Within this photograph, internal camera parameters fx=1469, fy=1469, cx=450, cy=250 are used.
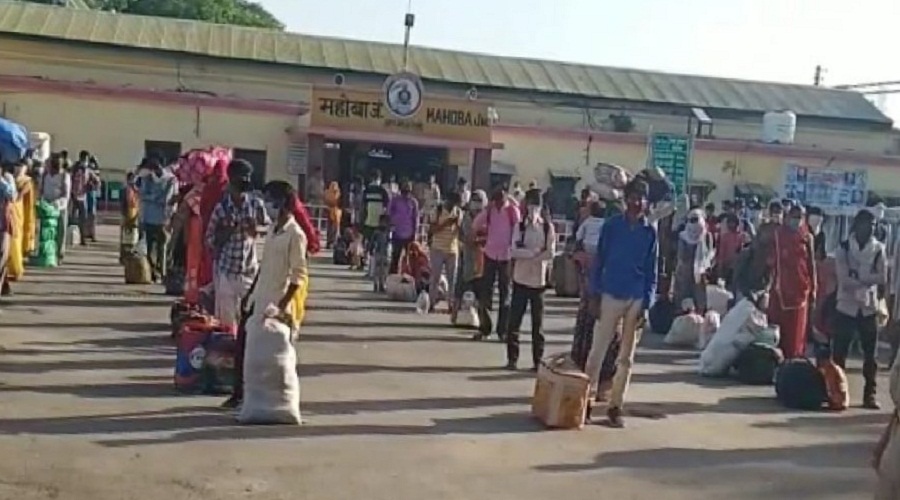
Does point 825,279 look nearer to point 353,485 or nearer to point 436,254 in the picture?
point 436,254

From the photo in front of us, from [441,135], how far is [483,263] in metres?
22.4

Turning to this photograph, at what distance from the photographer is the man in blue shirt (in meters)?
11.4

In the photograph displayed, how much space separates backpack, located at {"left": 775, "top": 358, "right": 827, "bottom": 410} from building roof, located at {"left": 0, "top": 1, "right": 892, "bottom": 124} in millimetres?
32756

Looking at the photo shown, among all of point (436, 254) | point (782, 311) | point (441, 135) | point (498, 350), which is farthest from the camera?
point (441, 135)

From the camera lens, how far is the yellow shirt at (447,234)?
1906 centimetres

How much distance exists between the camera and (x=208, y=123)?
3981 cm

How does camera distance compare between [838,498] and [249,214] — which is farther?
[249,214]

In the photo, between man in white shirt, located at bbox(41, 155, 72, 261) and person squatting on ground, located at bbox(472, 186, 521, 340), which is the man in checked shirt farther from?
man in white shirt, located at bbox(41, 155, 72, 261)

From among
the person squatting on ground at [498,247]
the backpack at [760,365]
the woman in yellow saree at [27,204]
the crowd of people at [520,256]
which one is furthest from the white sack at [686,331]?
the woman in yellow saree at [27,204]

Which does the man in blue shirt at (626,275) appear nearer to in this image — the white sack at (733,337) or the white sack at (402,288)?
the white sack at (733,337)

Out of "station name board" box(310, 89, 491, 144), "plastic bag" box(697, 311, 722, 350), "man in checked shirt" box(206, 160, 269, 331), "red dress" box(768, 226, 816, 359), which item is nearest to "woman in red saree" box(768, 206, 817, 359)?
"red dress" box(768, 226, 816, 359)

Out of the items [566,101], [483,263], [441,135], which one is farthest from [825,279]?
[566,101]

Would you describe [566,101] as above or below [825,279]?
above

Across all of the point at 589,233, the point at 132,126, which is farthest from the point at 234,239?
the point at 132,126
